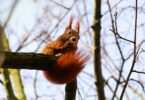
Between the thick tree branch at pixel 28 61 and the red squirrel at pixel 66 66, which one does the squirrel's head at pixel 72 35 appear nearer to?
the red squirrel at pixel 66 66

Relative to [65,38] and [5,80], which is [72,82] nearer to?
[65,38]

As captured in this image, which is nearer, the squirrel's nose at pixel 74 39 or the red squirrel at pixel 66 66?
the red squirrel at pixel 66 66

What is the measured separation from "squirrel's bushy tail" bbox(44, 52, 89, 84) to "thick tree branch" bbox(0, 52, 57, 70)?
0.03 metres

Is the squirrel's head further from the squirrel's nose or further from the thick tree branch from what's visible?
the thick tree branch

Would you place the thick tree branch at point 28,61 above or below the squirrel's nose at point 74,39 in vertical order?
below

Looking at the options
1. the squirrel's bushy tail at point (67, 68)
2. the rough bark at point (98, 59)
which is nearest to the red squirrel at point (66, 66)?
the squirrel's bushy tail at point (67, 68)

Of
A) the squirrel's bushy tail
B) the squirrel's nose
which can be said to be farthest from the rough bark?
the squirrel's nose

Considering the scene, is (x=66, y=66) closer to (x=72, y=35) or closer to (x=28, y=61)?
(x=28, y=61)

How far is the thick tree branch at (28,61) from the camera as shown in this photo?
1.30m

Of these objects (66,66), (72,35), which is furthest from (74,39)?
(66,66)

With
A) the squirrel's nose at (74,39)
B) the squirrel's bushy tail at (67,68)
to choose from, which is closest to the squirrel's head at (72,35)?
the squirrel's nose at (74,39)

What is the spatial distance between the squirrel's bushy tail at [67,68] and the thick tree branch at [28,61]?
3cm

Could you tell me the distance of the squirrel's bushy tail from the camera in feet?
4.36

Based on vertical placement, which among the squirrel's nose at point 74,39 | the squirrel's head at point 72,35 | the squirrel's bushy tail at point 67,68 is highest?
the squirrel's head at point 72,35
